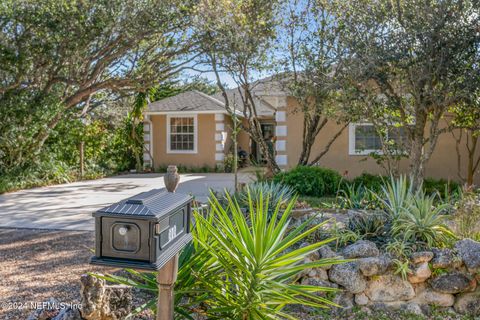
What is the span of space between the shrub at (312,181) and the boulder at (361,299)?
518cm

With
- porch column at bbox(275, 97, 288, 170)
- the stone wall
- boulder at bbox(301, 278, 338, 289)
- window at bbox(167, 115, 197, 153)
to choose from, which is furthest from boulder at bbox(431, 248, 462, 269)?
window at bbox(167, 115, 197, 153)

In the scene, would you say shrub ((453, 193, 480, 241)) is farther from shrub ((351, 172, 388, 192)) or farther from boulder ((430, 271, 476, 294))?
shrub ((351, 172, 388, 192))

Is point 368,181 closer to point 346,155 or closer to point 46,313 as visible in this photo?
point 346,155

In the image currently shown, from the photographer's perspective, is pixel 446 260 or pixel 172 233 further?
pixel 446 260

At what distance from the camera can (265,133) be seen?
21.7 meters

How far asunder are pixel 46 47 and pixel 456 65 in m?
10.7

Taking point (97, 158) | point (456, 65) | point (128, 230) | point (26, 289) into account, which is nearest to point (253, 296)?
point (128, 230)

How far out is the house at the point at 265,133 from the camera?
1174cm

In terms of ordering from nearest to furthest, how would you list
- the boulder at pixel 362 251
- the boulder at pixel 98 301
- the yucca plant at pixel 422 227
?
the boulder at pixel 98 301 < the boulder at pixel 362 251 < the yucca plant at pixel 422 227

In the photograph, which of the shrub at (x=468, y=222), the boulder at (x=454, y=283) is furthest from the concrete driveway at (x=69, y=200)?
the shrub at (x=468, y=222)

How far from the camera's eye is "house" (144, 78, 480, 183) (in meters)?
11.7

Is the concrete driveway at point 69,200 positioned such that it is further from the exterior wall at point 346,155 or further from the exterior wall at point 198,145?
the exterior wall at point 198,145

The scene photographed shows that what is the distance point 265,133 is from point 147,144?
6.10 metres

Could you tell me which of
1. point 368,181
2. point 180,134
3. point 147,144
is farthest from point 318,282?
point 147,144
